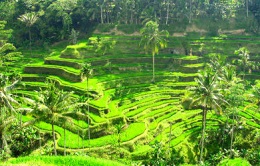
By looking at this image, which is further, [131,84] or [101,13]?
[101,13]

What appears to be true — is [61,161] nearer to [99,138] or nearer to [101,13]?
[99,138]

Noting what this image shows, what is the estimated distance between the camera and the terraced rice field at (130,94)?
40.3 meters

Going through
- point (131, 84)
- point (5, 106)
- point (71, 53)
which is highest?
point (71, 53)

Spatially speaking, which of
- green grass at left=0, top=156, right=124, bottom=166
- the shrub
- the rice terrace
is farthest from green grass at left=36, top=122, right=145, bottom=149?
the shrub

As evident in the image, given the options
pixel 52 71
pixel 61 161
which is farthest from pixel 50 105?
pixel 52 71

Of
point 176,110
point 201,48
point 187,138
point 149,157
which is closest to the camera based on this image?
point 149,157

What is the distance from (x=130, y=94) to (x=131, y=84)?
3773 millimetres

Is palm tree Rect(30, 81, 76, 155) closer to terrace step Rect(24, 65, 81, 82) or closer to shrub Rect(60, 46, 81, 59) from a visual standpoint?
terrace step Rect(24, 65, 81, 82)

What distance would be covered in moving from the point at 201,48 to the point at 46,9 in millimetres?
43412

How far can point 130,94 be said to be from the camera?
2115 inches

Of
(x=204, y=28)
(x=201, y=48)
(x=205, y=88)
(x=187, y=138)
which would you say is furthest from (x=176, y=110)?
(x=204, y=28)

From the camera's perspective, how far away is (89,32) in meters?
82.7

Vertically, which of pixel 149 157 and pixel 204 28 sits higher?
pixel 204 28

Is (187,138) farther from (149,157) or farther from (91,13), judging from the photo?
(91,13)
